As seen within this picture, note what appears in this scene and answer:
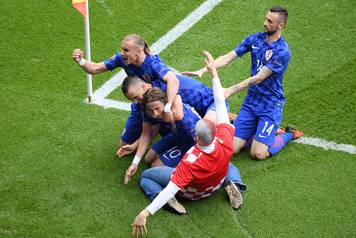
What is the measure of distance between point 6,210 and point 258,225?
261 centimetres

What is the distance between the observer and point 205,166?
20.9 feet

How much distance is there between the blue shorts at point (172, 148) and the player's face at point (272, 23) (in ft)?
5.46

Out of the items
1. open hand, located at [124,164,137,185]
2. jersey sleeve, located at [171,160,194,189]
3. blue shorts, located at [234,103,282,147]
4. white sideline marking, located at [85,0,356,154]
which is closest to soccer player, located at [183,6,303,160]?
blue shorts, located at [234,103,282,147]

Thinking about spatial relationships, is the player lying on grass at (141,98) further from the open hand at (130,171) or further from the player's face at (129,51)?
the open hand at (130,171)

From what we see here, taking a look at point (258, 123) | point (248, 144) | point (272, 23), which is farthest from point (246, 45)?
point (248, 144)

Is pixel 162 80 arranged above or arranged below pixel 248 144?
above

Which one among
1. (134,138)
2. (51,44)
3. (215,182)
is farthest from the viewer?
(51,44)

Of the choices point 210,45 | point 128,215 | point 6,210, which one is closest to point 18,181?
point 6,210

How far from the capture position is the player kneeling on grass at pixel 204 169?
6.21 m

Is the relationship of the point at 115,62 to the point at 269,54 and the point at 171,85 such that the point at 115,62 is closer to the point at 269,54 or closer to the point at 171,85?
the point at 171,85

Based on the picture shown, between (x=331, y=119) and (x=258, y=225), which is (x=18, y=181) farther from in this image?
(x=331, y=119)

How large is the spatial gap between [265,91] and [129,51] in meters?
1.85

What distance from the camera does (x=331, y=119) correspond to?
8453mm

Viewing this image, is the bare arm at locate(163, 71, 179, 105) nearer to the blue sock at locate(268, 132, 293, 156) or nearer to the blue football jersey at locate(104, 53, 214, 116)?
the blue football jersey at locate(104, 53, 214, 116)
